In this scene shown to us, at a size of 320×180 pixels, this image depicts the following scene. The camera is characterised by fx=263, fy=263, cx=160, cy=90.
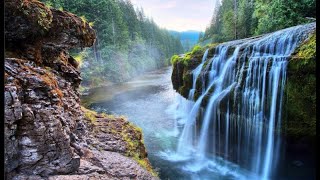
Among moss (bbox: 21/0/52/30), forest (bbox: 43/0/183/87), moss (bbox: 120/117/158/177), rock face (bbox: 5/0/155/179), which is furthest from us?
forest (bbox: 43/0/183/87)

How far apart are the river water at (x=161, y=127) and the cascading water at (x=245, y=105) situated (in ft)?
1.10

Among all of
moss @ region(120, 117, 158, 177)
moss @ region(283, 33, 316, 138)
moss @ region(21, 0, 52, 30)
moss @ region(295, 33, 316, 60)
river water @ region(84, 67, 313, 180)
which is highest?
moss @ region(21, 0, 52, 30)

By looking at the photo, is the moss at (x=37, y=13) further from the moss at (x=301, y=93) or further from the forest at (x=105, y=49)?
the forest at (x=105, y=49)

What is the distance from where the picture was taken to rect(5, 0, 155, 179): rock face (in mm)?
4090

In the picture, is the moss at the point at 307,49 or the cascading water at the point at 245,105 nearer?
the moss at the point at 307,49

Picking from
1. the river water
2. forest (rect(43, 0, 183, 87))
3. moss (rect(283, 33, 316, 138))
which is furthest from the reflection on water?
forest (rect(43, 0, 183, 87))

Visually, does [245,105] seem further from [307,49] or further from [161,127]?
[161,127]

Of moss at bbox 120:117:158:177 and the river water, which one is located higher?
moss at bbox 120:117:158:177

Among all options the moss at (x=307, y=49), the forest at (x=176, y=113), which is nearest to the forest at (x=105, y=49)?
the forest at (x=176, y=113)

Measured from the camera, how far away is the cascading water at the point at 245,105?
947 centimetres

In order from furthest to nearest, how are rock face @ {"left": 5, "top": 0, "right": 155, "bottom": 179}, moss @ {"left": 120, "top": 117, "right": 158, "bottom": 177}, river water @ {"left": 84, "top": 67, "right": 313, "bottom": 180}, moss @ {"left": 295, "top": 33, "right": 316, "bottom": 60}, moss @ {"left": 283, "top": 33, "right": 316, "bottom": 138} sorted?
river water @ {"left": 84, "top": 67, "right": 313, "bottom": 180} < moss @ {"left": 295, "top": 33, "right": 316, "bottom": 60} < moss @ {"left": 283, "top": 33, "right": 316, "bottom": 138} < moss @ {"left": 120, "top": 117, "right": 158, "bottom": 177} < rock face @ {"left": 5, "top": 0, "right": 155, "bottom": 179}

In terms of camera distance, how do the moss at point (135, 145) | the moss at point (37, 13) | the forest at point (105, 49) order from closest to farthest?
the moss at point (37, 13) < the moss at point (135, 145) < the forest at point (105, 49)

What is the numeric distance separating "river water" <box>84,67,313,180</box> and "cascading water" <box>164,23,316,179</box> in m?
0.33

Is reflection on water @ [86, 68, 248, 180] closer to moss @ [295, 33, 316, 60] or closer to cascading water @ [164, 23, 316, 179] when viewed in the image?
cascading water @ [164, 23, 316, 179]
